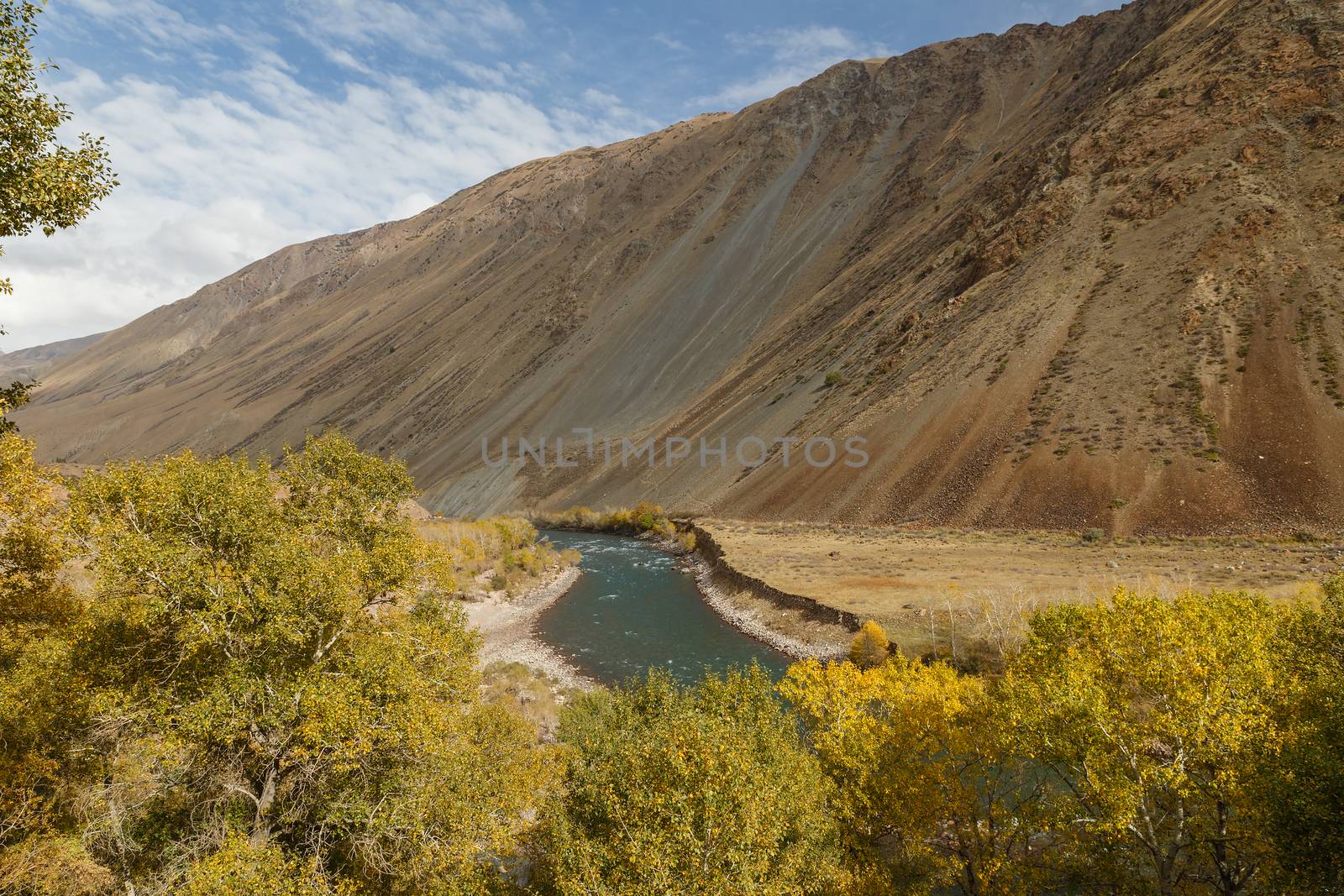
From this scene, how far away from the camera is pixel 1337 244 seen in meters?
47.7

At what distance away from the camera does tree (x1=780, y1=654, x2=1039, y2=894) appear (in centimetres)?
1441

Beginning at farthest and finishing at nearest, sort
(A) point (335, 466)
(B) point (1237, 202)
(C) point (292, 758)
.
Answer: (B) point (1237, 202), (A) point (335, 466), (C) point (292, 758)

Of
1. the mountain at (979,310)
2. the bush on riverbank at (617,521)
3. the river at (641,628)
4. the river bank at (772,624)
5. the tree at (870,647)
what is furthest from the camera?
the bush on riverbank at (617,521)

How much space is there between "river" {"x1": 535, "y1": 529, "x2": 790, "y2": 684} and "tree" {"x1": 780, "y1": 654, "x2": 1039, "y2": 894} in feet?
28.2

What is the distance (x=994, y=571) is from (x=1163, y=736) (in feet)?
91.3

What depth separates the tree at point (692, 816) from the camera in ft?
31.0

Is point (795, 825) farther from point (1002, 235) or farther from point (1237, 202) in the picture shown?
point (1002, 235)

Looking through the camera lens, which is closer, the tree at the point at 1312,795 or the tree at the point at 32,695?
the tree at the point at 1312,795

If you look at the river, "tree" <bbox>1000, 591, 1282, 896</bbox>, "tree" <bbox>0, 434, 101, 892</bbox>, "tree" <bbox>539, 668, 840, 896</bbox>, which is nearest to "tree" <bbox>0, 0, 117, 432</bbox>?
"tree" <bbox>0, 434, 101, 892</bbox>

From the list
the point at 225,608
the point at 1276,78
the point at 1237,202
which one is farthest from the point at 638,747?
the point at 1276,78

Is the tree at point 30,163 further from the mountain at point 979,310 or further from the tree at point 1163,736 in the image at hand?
the mountain at point 979,310

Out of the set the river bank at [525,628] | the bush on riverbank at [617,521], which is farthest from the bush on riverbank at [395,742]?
the bush on riverbank at [617,521]

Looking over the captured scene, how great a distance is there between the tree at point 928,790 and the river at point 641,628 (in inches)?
339

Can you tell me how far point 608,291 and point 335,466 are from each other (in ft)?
442
